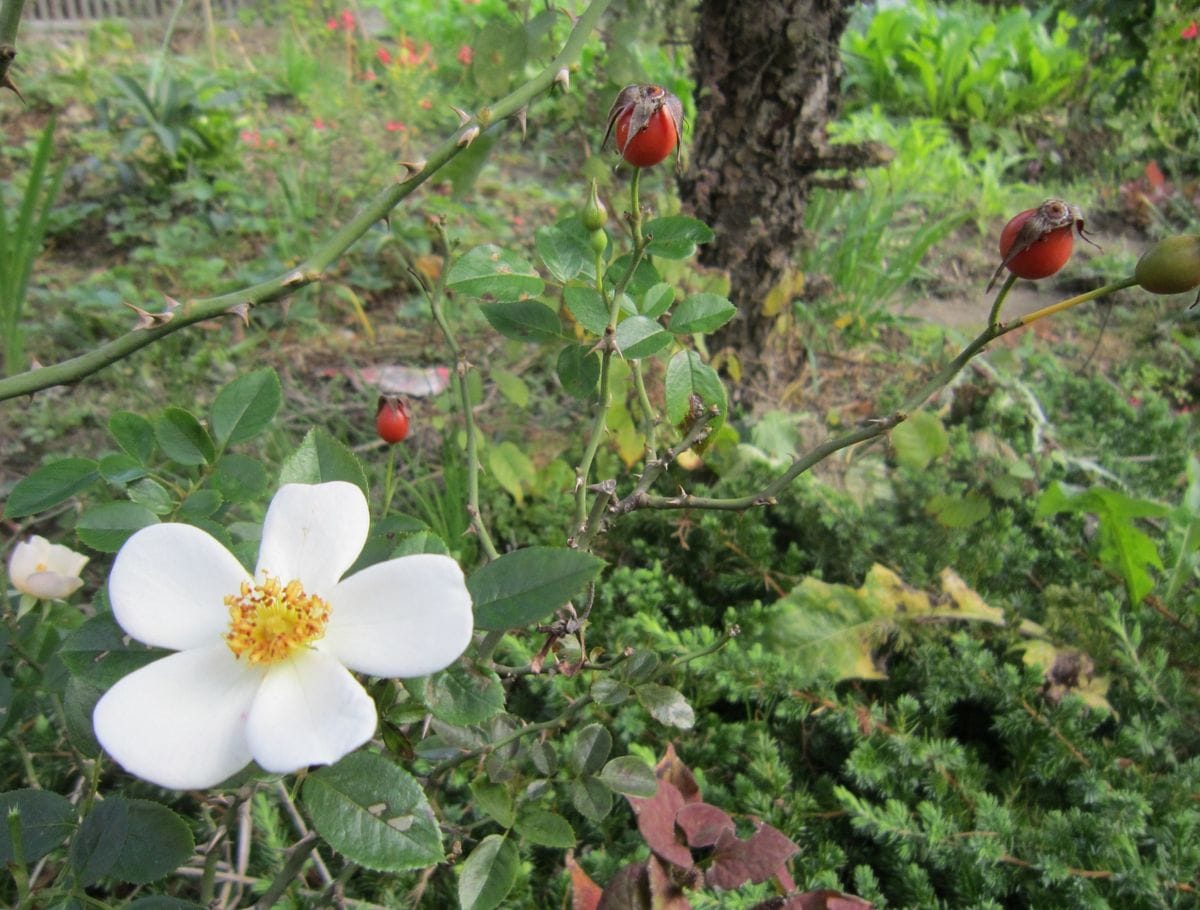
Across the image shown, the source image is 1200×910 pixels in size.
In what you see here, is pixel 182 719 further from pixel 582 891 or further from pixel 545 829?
pixel 582 891

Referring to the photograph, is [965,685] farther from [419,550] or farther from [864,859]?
[419,550]

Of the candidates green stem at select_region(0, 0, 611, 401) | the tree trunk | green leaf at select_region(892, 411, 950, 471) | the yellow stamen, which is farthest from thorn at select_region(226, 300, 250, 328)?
the tree trunk

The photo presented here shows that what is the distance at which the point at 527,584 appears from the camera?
20.2 inches

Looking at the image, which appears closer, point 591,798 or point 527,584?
point 527,584

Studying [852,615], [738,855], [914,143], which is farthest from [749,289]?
[914,143]

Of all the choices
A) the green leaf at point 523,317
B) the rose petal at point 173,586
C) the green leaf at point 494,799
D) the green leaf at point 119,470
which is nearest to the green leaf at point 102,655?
the rose petal at point 173,586

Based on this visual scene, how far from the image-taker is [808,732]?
1146mm

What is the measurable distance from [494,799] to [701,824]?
0.25m

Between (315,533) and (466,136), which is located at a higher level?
(466,136)

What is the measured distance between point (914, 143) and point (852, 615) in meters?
3.07

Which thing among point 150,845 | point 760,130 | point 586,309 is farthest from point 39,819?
point 760,130

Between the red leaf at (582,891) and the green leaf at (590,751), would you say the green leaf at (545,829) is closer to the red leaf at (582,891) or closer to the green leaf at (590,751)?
the green leaf at (590,751)

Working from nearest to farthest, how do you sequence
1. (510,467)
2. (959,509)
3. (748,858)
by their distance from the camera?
(748,858) < (959,509) < (510,467)

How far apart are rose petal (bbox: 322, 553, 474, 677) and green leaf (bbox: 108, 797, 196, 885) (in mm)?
189
